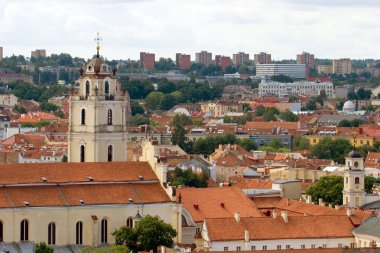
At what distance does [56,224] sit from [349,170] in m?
17.6

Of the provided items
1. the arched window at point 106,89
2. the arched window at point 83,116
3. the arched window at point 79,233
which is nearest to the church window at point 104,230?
the arched window at point 79,233

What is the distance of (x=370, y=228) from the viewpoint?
5766cm

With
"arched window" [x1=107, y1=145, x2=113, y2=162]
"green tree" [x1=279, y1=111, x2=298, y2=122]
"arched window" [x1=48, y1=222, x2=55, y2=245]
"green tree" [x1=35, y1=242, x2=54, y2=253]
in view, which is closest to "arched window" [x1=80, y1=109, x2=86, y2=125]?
"arched window" [x1=107, y1=145, x2=113, y2=162]

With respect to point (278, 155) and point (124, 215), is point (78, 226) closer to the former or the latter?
point (124, 215)

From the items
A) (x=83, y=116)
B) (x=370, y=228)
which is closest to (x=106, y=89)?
(x=83, y=116)

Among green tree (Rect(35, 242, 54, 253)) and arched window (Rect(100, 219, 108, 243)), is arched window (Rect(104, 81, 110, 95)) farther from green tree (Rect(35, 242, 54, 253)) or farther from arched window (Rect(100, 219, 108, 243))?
green tree (Rect(35, 242, 54, 253))

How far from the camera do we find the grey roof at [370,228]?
57094 millimetres

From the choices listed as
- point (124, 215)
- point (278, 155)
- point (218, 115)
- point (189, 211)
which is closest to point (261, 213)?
point (189, 211)

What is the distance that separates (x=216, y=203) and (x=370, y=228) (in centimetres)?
672

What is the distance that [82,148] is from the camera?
219ft

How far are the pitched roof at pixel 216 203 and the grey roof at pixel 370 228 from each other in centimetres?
443

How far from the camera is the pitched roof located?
198ft

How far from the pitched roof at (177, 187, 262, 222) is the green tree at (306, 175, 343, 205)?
38.1 feet

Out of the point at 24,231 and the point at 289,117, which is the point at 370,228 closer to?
the point at 24,231
